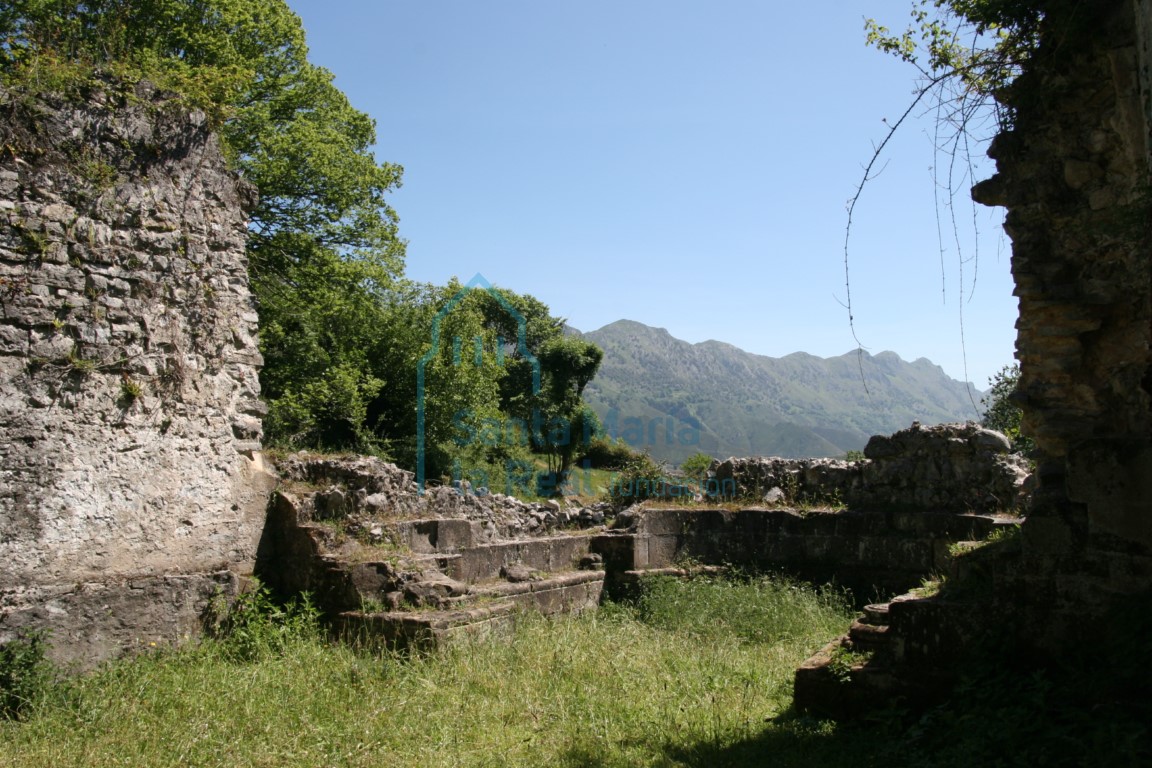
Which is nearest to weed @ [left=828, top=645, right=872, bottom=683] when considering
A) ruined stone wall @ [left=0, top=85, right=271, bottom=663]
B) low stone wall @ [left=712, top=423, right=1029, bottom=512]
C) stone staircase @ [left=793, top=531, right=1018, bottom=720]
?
stone staircase @ [left=793, top=531, right=1018, bottom=720]

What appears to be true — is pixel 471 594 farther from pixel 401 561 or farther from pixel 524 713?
pixel 524 713

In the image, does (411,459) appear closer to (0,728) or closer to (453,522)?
(453,522)

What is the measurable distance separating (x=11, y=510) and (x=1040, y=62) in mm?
7295

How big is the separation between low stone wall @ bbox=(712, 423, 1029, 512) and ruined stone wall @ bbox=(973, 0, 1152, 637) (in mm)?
4222

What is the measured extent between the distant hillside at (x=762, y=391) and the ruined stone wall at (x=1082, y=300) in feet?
250

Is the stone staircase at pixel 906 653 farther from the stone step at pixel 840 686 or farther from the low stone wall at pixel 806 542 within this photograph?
the low stone wall at pixel 806 542

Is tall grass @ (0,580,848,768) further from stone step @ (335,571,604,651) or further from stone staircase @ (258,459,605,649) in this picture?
stone staircase @ (258,459,605,649)

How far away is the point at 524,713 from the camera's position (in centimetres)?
576

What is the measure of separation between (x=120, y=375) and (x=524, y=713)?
13.3 ft

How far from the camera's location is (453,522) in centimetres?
902

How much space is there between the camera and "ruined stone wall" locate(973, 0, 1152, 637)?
14.7 ft

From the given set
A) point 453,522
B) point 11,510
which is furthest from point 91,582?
point 453,522

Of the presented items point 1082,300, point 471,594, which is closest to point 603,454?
point 471,594

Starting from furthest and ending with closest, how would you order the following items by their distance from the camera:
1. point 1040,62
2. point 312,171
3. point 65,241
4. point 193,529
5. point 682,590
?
point 312,171 → point 682,590 → point 193,529 → point 65,241 → point 1040,62
